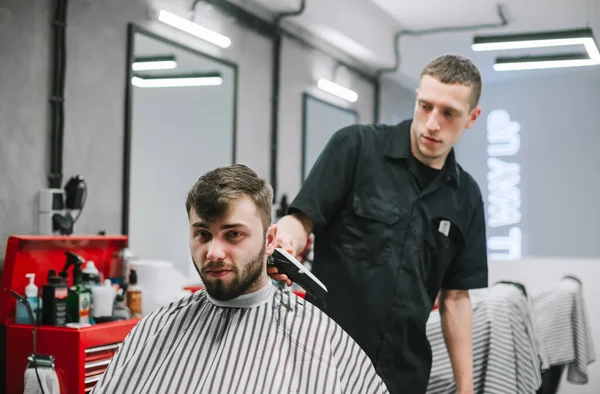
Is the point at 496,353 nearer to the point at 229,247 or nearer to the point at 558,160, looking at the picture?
the point at 229,247

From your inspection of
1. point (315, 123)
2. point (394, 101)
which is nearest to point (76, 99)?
point (315, 123)

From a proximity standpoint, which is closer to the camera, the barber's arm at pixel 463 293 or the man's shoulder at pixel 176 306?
the man's shoulder at pixel 176 306

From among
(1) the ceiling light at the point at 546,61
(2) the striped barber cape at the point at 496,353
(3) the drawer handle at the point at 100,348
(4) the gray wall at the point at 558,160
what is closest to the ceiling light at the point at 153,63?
(3) the drawer handle at the point at 100,348

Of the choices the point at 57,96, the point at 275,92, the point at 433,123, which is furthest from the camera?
the point at 275,92

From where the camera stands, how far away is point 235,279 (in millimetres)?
1512

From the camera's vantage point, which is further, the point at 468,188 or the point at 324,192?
the point at 468,188

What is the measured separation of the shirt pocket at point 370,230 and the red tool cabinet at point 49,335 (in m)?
1.28

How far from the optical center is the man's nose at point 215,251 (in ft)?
4.73

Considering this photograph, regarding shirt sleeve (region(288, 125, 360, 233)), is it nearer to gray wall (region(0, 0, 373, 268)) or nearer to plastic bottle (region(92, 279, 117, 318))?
plastic bottle (region(92, 279, 117, 318))

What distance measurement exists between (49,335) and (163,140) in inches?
75.4

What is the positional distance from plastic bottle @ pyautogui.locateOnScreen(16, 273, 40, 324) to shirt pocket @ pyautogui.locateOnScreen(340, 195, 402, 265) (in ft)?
5.07

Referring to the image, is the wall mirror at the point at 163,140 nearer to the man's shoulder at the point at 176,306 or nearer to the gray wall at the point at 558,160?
the man's shoulder at the point at 176,306

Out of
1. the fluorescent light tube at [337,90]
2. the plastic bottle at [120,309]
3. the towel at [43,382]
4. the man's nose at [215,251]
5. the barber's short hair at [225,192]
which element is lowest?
the towel at [43,382]

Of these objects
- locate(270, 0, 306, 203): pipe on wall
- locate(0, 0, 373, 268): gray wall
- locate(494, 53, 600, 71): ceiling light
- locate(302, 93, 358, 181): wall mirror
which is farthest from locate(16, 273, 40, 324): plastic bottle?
locate(494, 53, 600, 71): ceiling light
